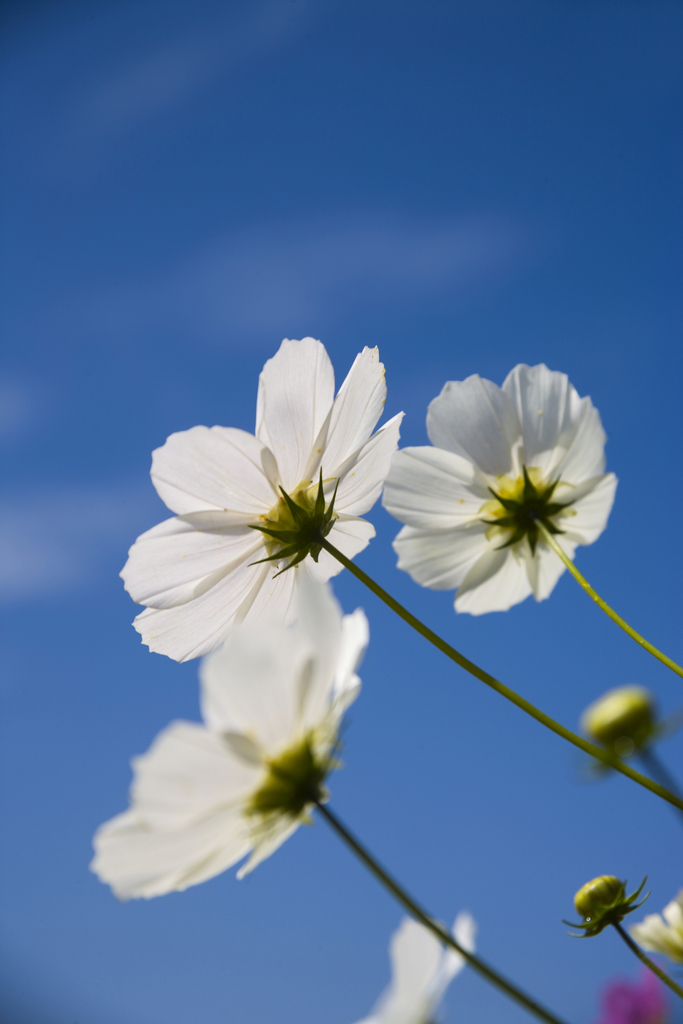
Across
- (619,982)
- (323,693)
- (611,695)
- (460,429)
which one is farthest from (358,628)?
(619,982)

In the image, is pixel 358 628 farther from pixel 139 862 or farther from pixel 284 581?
pixel 284 581

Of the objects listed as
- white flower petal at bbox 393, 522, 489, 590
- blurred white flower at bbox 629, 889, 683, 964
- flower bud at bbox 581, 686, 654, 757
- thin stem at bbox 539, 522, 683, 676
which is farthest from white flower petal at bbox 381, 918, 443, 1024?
flower bud at bbox 581, 686, 654, 757

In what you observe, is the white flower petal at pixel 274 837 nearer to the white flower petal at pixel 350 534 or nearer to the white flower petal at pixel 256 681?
the white flower petal at pixel 256 681

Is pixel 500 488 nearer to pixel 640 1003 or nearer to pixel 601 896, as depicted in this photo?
pixel 601 896

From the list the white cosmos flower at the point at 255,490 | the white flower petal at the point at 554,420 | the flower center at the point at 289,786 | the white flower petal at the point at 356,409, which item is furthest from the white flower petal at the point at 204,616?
the flower center at the point at 289,786

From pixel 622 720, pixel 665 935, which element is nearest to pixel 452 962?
pixel 665 935

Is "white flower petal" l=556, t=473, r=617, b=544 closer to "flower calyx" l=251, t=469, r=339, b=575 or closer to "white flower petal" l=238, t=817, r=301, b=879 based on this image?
"flower calyx" l=251, t=469, r=339, b=575

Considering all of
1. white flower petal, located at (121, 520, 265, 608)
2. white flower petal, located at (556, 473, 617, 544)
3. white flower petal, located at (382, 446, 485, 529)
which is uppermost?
white flower petal, located at (121, 520, 265, 608)
